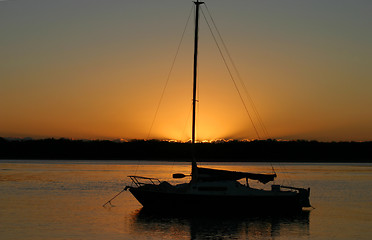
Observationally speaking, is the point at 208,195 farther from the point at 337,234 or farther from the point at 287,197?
the point at 337,234

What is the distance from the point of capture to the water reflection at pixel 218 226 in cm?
2803

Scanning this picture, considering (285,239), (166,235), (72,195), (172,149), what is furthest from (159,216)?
(172,149)

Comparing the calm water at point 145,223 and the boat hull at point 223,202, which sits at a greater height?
the boat hull at point 223,202

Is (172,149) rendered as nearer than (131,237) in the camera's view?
No

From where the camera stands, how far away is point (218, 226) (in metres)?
30.6

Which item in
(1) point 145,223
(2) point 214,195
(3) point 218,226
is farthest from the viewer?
(2) point 214,195

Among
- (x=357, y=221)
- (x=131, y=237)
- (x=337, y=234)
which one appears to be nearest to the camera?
(x=131, y=237)

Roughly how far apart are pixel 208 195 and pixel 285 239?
317 inches

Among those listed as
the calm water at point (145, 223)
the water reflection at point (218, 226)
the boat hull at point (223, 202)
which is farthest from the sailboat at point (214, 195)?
the calm water at point (145, 223)

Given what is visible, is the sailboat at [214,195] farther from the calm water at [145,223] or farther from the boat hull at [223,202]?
the calm water at [145,223]

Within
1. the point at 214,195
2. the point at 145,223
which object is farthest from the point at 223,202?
the point at 145,223

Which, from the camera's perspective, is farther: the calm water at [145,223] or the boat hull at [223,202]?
the boat hull at [223,202]

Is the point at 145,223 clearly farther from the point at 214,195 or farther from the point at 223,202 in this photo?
the point at 223,202

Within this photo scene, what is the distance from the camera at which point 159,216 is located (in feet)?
113
